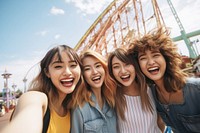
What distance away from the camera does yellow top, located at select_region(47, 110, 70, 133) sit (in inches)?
53.4

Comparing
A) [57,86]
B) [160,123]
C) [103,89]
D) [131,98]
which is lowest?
[160,123]

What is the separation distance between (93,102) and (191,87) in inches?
41.3

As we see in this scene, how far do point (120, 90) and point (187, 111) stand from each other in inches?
31.1

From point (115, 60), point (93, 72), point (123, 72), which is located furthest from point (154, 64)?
point (93, 72)

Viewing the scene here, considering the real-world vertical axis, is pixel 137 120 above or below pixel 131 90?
below

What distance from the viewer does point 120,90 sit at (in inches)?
77.2

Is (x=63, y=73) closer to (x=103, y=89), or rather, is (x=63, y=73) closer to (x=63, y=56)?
(x=63, y=56)

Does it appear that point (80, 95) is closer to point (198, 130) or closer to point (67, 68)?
point (67, 68)

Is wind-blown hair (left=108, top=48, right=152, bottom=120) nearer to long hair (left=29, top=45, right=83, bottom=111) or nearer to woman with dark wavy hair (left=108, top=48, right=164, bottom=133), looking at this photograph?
woman with dark wavy hair (left=108, top=48, right=164, bottom=133)

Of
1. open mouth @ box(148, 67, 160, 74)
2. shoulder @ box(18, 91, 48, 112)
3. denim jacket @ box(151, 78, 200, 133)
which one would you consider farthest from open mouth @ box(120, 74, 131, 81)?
shoulder @ box(18, 91, 48, 112)

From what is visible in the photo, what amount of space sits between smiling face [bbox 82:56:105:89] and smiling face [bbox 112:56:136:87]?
0.59 feet

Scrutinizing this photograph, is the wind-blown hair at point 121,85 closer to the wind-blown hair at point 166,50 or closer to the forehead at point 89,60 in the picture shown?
the wind-blown hair at point 166,50

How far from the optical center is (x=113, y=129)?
5.42 feet

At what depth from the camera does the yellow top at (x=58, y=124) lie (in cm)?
136
